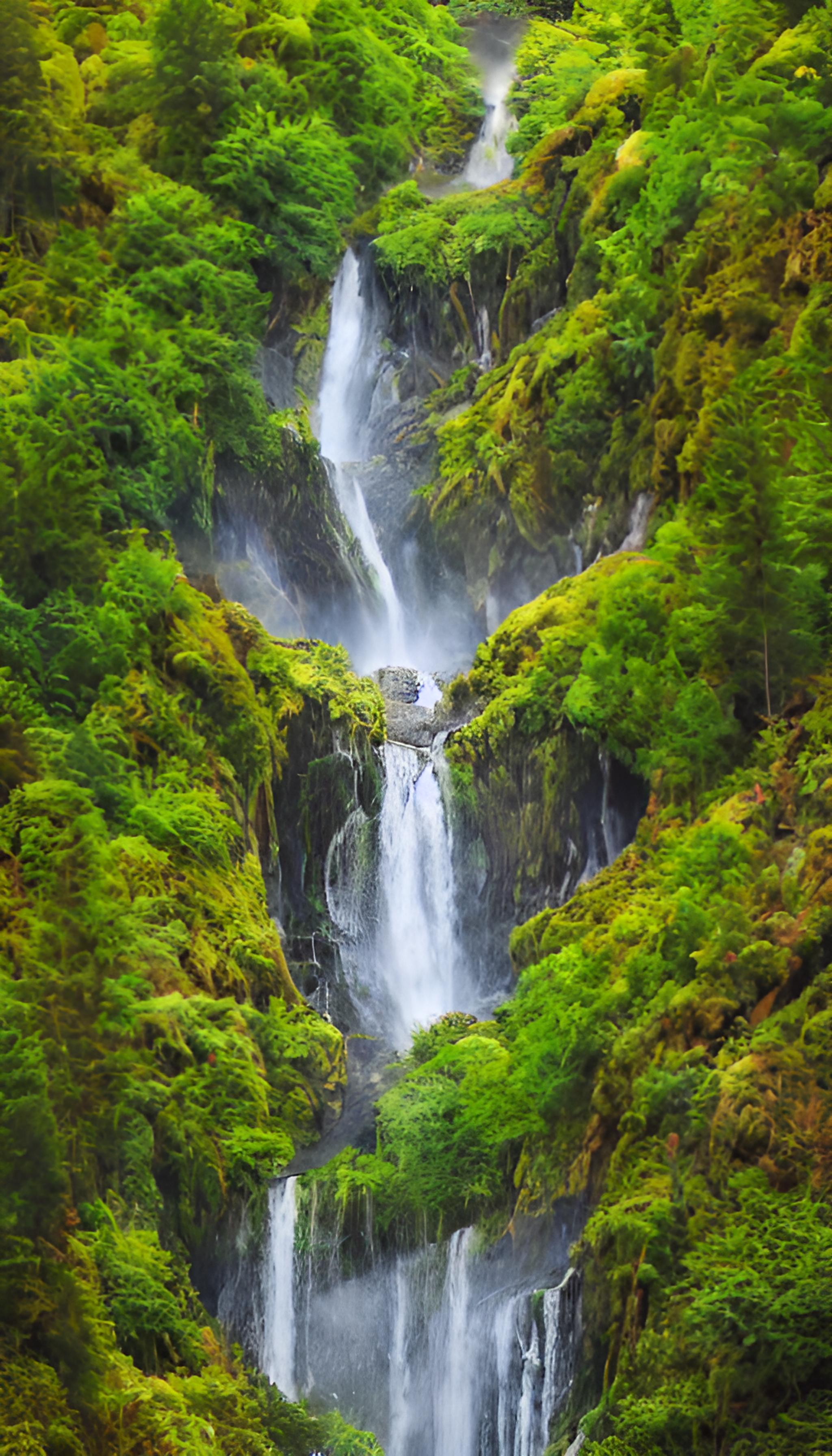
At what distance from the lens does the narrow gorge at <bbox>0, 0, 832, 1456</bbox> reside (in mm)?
13664

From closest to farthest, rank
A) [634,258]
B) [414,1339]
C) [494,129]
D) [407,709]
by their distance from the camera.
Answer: [414,1339], [634,258], [407,709], [494,129]

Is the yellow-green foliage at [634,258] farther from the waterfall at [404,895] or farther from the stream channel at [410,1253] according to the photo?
the waterfall at [404,895]

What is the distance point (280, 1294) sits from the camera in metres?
16.5

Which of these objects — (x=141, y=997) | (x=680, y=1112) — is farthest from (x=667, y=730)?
(x=141, y=997)

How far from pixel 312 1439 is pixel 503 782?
8.05 meters

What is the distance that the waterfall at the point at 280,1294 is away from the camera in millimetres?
16234

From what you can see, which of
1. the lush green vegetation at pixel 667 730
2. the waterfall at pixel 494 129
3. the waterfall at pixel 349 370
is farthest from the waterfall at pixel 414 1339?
the waterfall at pixel 494 129

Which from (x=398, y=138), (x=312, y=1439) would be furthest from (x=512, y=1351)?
(x=398, y=138)

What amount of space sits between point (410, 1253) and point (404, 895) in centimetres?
508

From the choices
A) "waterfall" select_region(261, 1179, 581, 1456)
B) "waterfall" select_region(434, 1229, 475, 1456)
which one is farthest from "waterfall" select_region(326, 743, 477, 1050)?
"waterfall" select_region(434, 1229, 475, 1456)

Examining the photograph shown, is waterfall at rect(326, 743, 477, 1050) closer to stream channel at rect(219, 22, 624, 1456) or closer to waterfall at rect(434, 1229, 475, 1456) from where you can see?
stream channel at rect(219, 22, 624, 1456)

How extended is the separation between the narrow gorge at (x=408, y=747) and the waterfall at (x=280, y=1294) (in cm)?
5

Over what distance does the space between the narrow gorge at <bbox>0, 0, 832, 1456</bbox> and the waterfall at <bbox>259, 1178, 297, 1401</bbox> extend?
51 mm

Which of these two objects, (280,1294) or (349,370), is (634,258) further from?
(280,1294)
